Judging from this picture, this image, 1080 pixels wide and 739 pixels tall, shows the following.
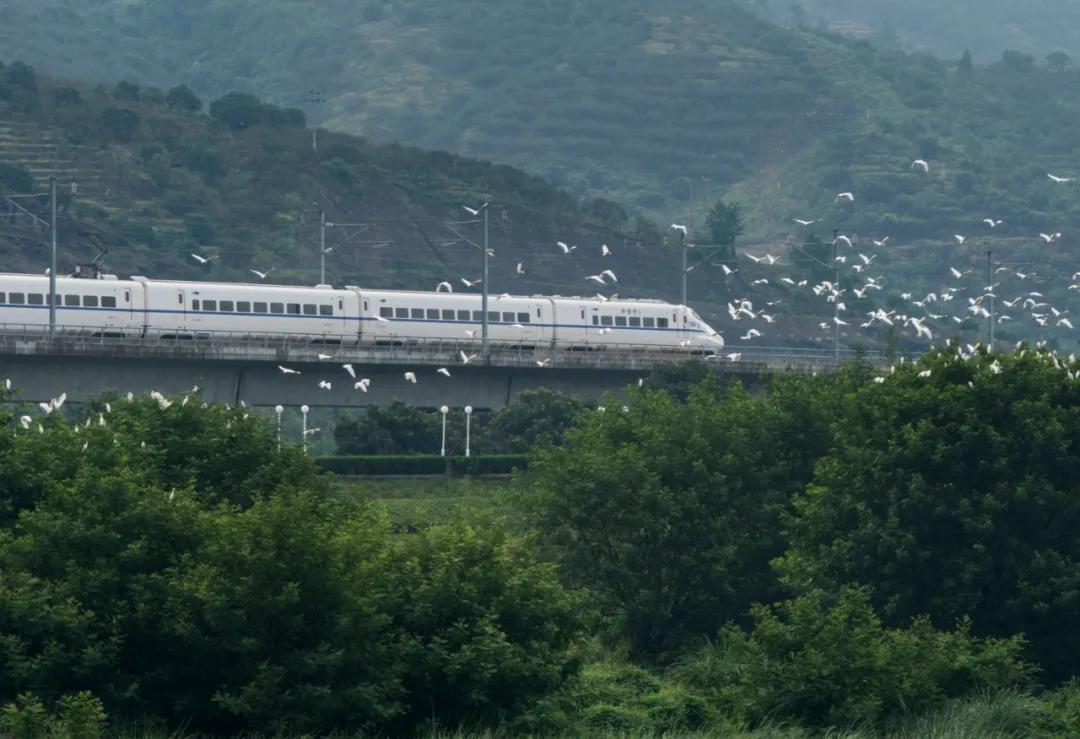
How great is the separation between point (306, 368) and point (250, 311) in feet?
26.8

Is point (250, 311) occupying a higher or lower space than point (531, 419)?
higher

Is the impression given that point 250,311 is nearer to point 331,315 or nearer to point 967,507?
point 331,315

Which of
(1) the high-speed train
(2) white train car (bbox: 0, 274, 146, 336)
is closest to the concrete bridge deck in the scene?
(2) white train car (bbox: 0, 274, 146, 336)

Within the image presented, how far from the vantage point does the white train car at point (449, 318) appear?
104500 mm

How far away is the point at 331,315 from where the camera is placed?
103250 millimetres

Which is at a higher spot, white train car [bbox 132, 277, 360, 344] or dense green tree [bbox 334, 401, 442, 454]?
white train car [bbox 132, 277, 360, 344]

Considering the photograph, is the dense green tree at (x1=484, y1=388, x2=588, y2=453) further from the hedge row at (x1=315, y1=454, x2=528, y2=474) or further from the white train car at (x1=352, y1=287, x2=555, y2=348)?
the hedge row at (x1=315, y1=454, x2=528, y2=474)

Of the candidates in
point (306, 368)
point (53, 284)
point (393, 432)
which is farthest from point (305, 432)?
point (393, 432)

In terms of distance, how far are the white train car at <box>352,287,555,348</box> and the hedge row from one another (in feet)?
35.8

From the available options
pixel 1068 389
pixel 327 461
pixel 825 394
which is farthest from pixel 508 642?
pixel 327 461

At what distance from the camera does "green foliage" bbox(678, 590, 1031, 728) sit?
4928 centimetres

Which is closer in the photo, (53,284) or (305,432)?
(305,432)

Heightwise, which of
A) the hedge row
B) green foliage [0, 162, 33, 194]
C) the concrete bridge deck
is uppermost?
green foliage [0, 162, 33, 194]

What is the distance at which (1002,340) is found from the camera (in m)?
179
